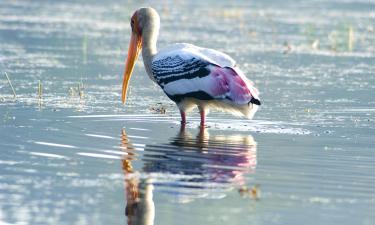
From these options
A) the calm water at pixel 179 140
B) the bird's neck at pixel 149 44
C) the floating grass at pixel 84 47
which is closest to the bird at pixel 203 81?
the bird's neck at pixel 149 44

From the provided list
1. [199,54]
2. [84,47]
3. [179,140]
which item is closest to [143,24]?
[199,54]

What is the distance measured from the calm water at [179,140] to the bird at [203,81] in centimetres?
28

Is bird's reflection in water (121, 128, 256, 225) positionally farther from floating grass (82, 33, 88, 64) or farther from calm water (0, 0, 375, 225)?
floating grass (82, 33, 88, 64)

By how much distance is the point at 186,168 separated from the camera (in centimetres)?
950

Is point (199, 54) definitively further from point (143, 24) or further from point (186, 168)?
point (186, 168)

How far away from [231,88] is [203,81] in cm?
33

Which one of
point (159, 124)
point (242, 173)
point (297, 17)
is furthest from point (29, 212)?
point (297, 17)

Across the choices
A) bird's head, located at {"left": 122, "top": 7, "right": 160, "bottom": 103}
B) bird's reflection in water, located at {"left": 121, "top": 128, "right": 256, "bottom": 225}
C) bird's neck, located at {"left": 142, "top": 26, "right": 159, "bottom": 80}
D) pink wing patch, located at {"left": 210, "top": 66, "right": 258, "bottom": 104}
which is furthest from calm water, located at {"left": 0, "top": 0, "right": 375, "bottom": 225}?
bird's head, located at {"left": 122, "top": 7, "right": 160, "bottom": 103}

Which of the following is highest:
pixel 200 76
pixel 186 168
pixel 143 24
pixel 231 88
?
pixel 143 24

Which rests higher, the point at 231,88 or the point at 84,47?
the point at 84,47

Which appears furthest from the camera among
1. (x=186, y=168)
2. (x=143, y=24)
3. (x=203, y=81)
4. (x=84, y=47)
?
(x=84, y=47)

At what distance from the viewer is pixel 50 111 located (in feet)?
42.9

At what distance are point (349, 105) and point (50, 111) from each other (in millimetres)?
3824

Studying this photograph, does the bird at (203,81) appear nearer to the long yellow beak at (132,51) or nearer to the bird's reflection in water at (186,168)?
the bird's reflection in water at (186,168)
